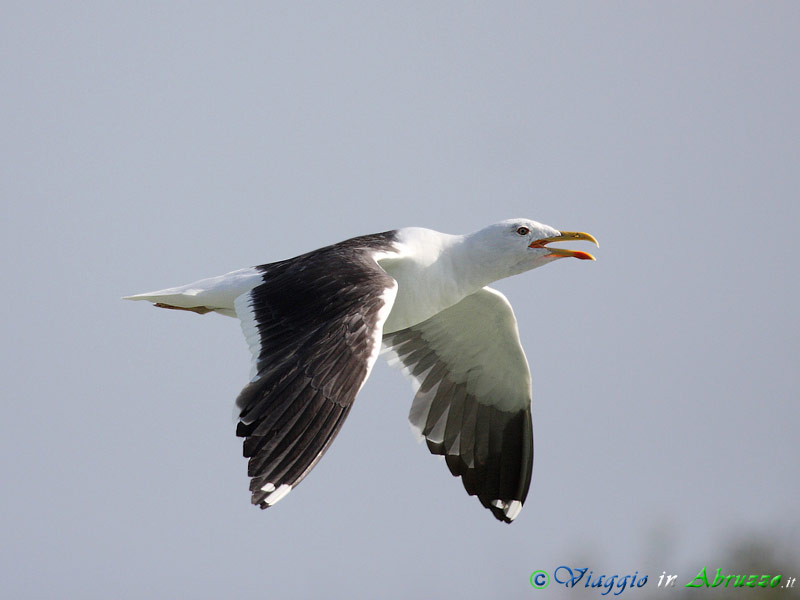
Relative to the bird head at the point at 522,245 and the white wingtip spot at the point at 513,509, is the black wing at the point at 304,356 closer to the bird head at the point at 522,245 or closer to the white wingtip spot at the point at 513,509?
the bird head at the point at 522,245

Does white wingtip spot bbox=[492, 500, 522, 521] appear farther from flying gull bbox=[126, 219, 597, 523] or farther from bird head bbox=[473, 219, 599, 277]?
bird head bbox=[473, 219, 599, 277]

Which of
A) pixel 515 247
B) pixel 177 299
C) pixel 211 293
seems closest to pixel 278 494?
pixel 211 293

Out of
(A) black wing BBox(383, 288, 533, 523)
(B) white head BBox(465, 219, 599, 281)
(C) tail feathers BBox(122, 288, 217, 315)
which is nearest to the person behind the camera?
(C) tail feathers BBox(122, 288, 217, 315)

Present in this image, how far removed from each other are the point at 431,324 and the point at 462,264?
4.78ft

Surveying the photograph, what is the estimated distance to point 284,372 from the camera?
8750mm

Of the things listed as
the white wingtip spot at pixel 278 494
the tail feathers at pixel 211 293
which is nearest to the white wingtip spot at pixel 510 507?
the tail feathers at pixel 211 293

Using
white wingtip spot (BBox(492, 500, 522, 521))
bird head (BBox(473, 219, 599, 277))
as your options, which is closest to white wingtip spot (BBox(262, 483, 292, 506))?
bird head (BBox(473, 219, 599, 277))

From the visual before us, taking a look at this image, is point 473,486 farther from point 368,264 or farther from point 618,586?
point 368,264

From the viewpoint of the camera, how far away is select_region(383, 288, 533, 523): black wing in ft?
42.1

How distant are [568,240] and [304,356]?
379 cm

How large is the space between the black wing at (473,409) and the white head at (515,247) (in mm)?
1330

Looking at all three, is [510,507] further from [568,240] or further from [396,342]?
[568,240]

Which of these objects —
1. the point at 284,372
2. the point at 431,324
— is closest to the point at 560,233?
the point at 431,324

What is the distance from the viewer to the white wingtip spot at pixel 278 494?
809cm
